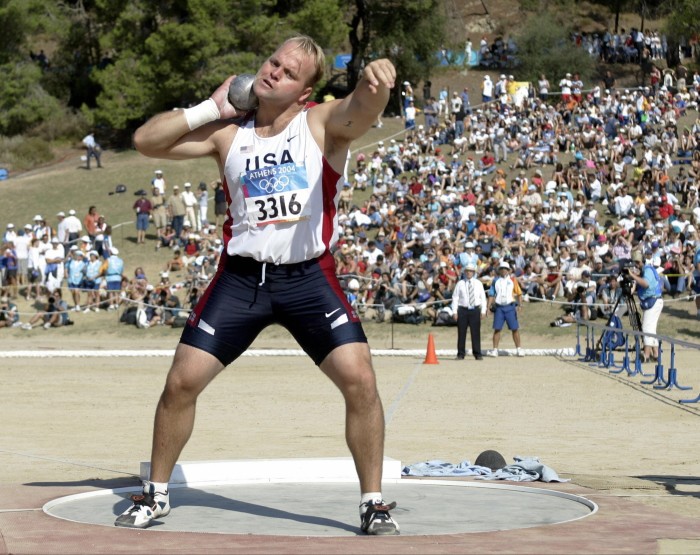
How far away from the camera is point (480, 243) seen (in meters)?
27.9

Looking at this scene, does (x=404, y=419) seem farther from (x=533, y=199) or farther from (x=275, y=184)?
(x=533, y=199)

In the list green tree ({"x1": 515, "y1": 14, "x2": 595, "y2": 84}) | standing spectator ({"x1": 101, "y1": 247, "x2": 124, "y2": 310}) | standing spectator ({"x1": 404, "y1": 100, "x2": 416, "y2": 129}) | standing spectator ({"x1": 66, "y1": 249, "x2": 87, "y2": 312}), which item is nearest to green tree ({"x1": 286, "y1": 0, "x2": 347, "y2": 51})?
green tree ({"x1": 515, "y1": 14, "x2": 595, "y2": 84})

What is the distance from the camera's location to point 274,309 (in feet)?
19.8

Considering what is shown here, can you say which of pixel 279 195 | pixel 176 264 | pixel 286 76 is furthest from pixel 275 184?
pixel 176 264

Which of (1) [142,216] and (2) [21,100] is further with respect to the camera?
A: (2) [21,100]

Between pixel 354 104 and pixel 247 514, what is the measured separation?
7.11ft

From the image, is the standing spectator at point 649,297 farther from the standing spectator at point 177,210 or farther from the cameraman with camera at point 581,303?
the standing spectator at point 177,210

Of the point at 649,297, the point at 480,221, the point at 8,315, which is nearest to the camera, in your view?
the point at 649,297

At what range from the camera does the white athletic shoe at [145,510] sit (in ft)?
19.3

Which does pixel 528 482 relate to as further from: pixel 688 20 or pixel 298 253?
pixel 688 20

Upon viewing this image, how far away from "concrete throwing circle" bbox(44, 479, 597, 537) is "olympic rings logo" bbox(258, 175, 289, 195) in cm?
160

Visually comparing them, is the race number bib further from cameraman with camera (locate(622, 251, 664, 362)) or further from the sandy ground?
cameraman with camera (locate(622, 251, 664, 362))

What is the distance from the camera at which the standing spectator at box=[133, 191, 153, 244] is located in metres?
34.9

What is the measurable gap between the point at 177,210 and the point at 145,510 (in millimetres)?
28211
